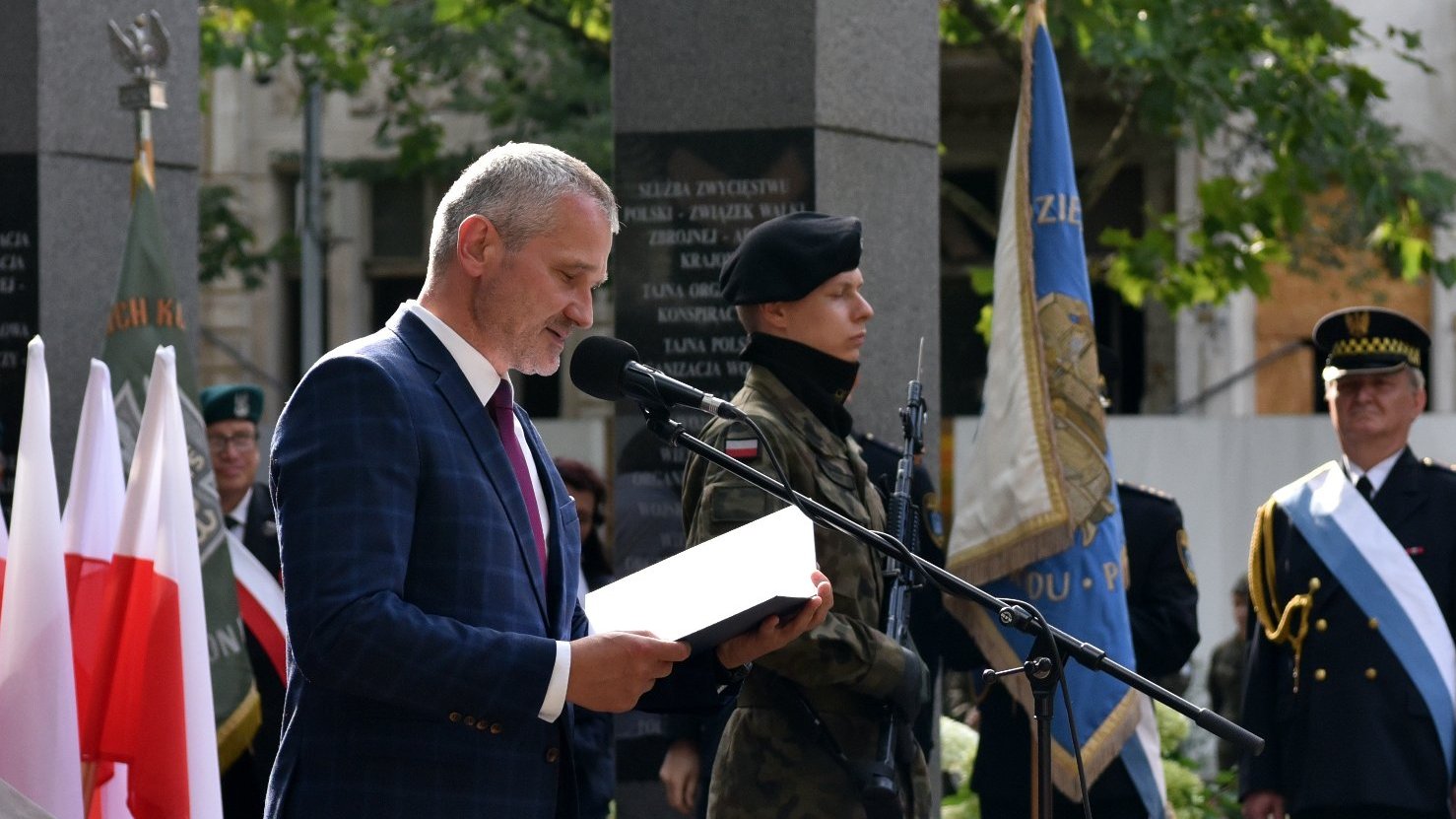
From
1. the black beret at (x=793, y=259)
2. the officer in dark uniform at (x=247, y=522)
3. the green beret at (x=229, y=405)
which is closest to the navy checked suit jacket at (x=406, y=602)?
the black beret at (x=793, y=259)

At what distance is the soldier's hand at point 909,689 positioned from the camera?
454 cm

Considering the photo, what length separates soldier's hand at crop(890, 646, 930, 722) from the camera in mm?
4539

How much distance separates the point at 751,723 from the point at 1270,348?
16559 mm

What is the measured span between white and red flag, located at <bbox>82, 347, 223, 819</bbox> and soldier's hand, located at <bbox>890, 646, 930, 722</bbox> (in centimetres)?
213

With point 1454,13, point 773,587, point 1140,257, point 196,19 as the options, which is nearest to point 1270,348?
point 1454,13

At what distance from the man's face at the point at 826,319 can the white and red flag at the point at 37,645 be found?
1.99 m

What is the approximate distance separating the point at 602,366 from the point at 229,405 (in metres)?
4.32

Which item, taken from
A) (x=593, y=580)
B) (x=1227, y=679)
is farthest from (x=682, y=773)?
(x=1227, y=679)

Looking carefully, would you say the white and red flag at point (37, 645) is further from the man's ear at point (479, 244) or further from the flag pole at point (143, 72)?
the man's ear at point (479, 244)

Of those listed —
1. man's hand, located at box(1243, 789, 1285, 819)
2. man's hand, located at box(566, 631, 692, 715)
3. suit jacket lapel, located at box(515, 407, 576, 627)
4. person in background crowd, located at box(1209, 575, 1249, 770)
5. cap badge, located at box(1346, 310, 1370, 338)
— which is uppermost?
cap badge, located at box(1346, 310, 1370, 338)

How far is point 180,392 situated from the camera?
277 inches

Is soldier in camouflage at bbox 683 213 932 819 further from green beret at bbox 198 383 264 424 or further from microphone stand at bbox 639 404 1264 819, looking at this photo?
green beret at bbox 198 383 264 424

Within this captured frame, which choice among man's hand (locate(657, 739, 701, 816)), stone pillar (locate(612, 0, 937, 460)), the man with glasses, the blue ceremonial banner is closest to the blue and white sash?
the blue ceremonial banner

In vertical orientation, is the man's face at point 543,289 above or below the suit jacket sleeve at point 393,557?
above
